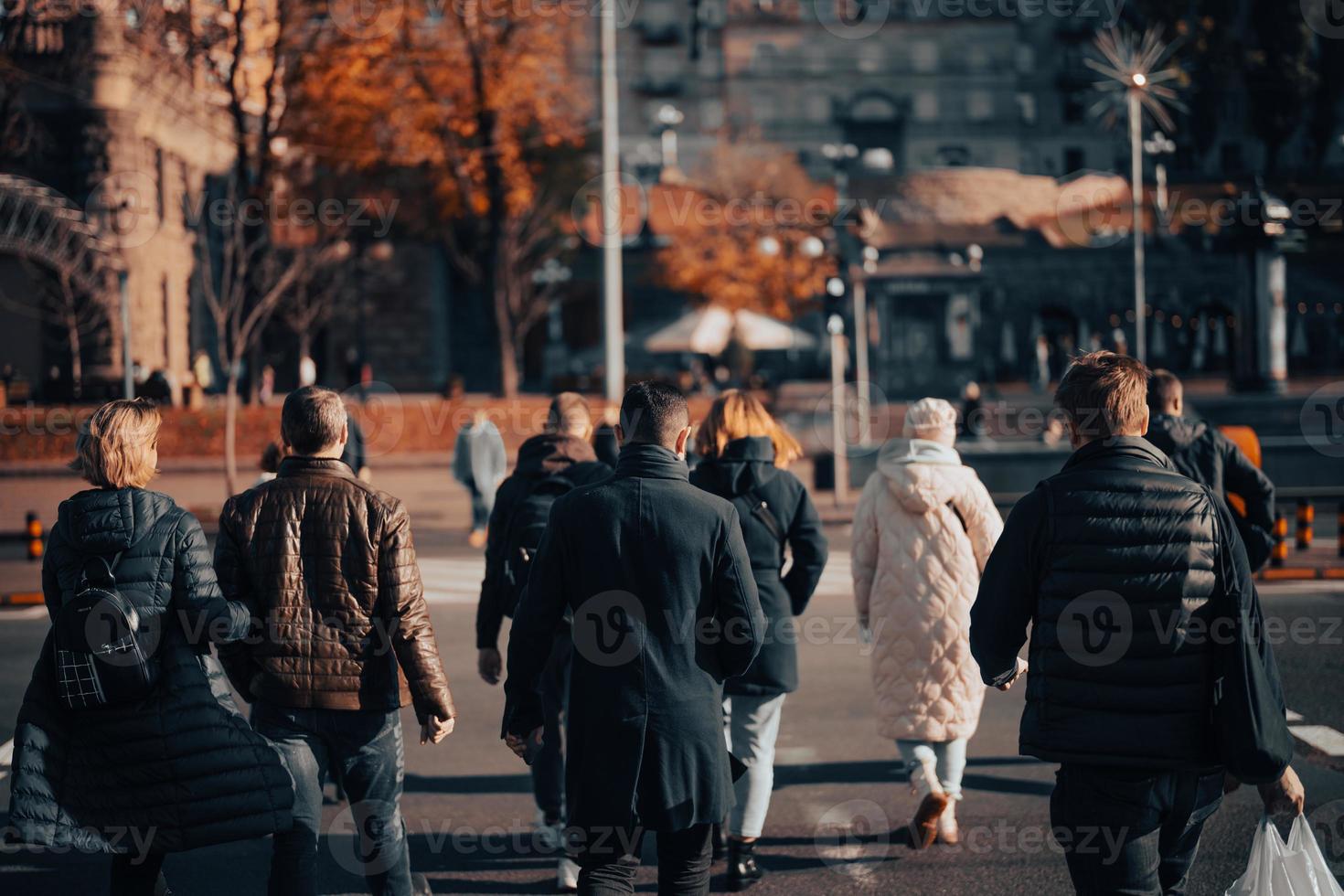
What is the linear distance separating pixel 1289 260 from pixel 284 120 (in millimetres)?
35120

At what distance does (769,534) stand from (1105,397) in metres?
2.19

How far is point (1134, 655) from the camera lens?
3.84 meters

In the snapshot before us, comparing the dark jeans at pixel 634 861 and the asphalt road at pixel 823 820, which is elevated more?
the dark jeans at pixel 634 861

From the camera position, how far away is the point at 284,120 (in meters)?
27.9

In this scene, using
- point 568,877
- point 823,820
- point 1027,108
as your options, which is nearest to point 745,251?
point 1027,108

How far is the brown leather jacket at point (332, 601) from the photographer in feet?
15.1

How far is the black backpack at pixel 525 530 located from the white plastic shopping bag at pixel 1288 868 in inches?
117

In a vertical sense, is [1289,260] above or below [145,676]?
above

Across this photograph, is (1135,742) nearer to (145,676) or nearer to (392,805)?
(392,805)

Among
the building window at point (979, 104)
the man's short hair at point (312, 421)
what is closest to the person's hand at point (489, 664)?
the man's short hair at point (312, 421)

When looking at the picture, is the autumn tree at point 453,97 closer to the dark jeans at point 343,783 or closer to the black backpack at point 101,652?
the dark jeans at point 343,783

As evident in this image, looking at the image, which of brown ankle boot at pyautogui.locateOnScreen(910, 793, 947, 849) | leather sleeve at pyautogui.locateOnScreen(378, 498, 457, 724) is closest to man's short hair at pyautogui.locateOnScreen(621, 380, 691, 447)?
leather sleeve at pyautogui.locateOnScreen(378, 498, 457, 724)

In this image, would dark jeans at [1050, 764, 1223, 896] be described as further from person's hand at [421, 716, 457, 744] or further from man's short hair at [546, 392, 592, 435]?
man's short hair at [546, 392, 592, 435]

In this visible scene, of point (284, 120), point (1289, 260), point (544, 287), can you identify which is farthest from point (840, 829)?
point (1289, 260)
